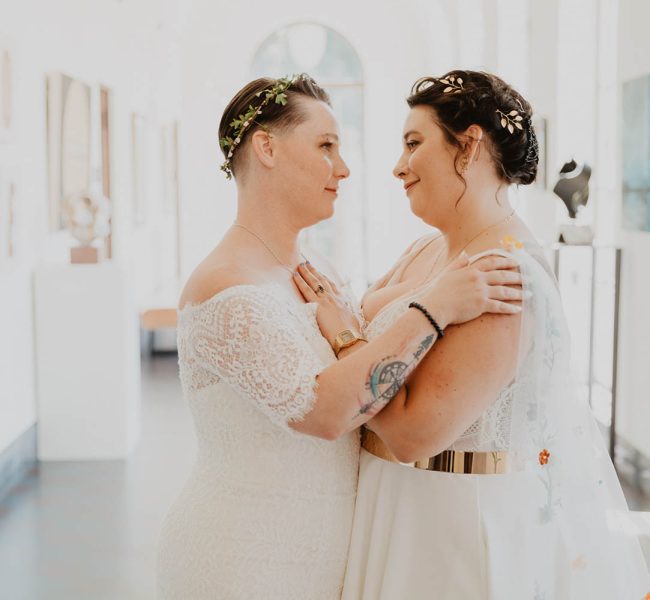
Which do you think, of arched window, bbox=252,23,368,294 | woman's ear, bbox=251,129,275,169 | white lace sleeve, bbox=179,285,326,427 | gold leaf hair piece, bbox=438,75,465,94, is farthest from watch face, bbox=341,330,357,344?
arched window, bbox=252,23,368,294

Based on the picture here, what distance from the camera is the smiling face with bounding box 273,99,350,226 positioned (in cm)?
244

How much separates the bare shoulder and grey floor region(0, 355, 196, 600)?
9.44ft

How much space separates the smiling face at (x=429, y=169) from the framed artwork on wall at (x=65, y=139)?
622 cm

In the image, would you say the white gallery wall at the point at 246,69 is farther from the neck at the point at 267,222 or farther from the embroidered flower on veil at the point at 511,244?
the embroidered flower on veil at the point at 511,244

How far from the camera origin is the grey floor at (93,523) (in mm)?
4914

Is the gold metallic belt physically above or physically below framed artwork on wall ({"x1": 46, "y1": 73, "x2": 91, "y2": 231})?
below

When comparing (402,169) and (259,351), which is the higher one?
(402,169)

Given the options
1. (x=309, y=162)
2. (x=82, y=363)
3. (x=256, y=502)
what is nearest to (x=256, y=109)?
(x=309, y=162)

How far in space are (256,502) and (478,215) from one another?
0.91 metres

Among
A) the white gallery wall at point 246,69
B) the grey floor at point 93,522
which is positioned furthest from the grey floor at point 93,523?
the white gallery wall at point 246,69

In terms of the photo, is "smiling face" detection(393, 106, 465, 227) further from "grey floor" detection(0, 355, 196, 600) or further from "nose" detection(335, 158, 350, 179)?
"grey floor" detection(0, 355, 196, 600)

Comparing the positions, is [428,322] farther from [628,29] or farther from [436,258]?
[628,29]

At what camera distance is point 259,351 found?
2.16 metres

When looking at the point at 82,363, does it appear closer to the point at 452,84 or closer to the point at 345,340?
the point at 345,340
